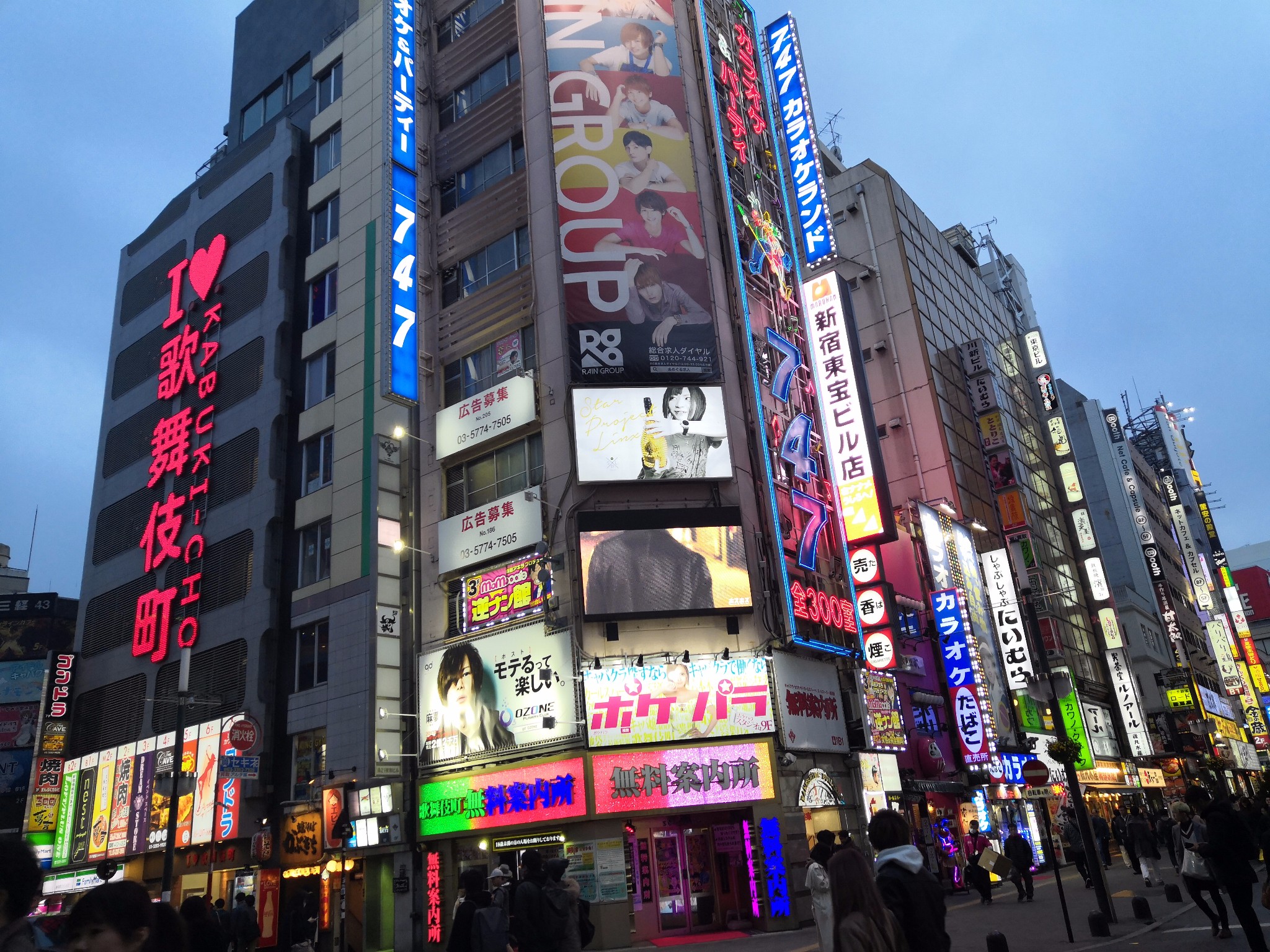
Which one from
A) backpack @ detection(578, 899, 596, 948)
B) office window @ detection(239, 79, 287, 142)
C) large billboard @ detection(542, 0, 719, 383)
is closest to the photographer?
backpack @ detection(578, 899, 596, 948)

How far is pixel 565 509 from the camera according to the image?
27422mm

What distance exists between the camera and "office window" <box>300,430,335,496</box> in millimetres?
35719

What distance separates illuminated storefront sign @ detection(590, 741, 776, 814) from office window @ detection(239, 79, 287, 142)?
123ft

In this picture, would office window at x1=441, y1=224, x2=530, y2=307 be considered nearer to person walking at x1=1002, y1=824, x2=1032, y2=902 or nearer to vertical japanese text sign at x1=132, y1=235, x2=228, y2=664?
vertical japanese text sign at x1=132, y1=235, x2=228, y2=664

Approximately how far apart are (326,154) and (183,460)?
14.3 metres

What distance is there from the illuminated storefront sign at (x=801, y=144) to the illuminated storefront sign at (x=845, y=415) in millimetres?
1546

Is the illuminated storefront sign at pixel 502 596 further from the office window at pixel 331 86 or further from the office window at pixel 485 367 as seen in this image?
the office window at pixel 331 86

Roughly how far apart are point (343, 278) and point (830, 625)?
22.5 metres

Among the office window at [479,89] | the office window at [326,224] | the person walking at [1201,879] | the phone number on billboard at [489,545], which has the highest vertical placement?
the office window at [479,89]

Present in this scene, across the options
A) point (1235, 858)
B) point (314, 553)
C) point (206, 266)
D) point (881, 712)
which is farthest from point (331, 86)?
point (1235, 858)

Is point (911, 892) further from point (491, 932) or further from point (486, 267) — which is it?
point (486, 267)

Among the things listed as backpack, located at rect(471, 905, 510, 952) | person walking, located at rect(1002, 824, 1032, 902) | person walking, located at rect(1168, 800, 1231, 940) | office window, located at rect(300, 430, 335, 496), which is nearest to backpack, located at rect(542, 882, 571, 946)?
backpack, located at rect(471, 905, 510, 952)

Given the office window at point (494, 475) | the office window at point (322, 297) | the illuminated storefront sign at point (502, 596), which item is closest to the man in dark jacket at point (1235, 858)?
the illuminated storefront sign at point (502, 596)

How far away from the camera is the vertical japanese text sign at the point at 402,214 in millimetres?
30125
